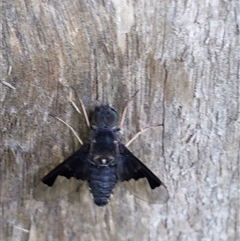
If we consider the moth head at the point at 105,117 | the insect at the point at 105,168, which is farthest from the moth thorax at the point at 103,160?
the moth head at the point at 105,117

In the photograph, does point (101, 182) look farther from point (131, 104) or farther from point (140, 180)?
point (131, 104)

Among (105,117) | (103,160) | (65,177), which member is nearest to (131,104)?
(105,117)

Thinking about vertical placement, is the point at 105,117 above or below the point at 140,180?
above

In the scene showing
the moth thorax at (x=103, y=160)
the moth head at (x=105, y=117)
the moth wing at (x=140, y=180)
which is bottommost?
the moth wing at (x=140, y=180)

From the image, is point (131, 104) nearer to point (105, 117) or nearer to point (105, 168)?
point (105, 117)

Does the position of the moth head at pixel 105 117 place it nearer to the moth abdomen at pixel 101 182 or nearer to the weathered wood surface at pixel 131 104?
the weathered wood surface at pixel 131 104

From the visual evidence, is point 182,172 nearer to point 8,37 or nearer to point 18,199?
point 18,199

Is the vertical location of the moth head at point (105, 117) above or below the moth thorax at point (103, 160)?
above
